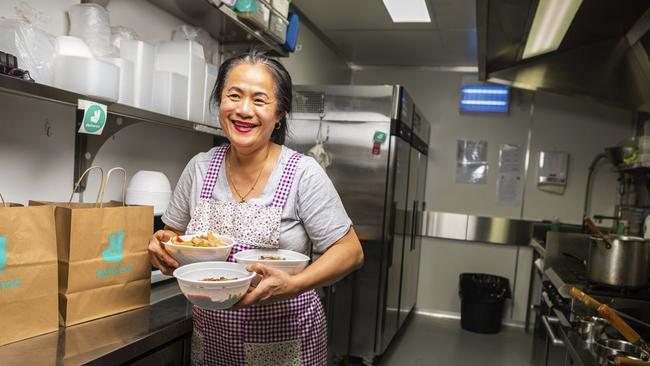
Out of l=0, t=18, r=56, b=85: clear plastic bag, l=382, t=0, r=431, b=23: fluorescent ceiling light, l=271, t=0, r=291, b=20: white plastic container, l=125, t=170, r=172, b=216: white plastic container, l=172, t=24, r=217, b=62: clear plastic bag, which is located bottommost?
l=125, t=170, r=172, b=216: white plastic container

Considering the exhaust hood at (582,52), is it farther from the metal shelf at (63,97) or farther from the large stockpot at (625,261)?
the metal shelf at (63,97)

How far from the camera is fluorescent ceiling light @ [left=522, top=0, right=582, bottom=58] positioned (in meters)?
2.11

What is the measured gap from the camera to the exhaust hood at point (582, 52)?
2.22 metres

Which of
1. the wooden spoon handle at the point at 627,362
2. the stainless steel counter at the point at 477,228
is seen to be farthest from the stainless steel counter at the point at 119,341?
the stainless steel counter at the point at 477,228

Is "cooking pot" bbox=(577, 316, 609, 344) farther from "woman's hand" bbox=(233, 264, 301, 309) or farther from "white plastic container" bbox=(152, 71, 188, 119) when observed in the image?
"white plastic container" bbox=(152, 71, 188, 119)

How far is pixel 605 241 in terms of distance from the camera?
1875mm

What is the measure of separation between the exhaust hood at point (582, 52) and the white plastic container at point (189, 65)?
1165mm

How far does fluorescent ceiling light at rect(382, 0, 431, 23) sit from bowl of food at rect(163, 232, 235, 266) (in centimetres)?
226

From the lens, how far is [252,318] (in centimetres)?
124

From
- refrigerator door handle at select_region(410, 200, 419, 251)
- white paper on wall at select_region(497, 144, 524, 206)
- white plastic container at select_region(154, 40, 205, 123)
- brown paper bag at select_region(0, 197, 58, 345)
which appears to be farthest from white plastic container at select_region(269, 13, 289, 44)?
white paper on wall at select_region(497, 144, 524, 206)

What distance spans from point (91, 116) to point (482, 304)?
3.48 m

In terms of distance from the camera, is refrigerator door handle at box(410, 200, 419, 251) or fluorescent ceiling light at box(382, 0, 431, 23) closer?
fluorescent ceiling light at box(382, 0, 431, 23)

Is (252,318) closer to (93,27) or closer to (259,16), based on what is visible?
(93,27)

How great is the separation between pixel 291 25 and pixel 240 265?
5.06ft
